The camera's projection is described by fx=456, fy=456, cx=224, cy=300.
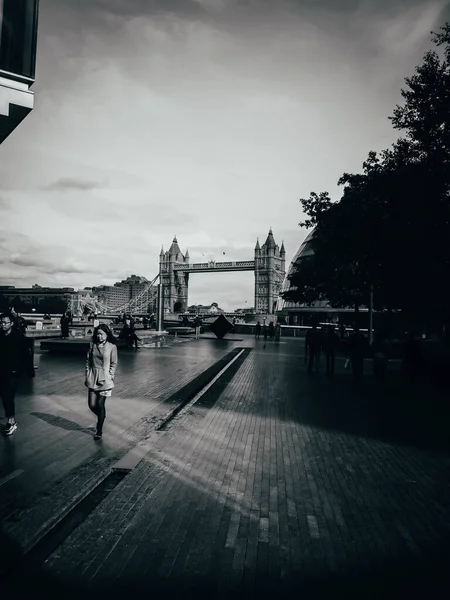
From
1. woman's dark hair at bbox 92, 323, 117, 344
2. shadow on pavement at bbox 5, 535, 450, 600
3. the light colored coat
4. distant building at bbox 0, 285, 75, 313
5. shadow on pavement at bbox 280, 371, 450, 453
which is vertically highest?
distant building at bbox 0, 285, 75, 313

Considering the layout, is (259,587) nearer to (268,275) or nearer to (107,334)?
(107,334)

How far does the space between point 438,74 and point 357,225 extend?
6.42m

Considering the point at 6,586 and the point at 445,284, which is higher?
the point at 445,284

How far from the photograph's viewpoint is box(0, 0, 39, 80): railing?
7.56m

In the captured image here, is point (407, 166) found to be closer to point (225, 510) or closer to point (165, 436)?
point (165, 436)

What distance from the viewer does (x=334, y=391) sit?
13.0 metres

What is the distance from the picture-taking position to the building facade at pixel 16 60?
296 inches

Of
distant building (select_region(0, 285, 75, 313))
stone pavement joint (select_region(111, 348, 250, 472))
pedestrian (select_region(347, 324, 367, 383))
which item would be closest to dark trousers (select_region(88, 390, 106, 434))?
stone pavement joint (select_region(111, 348, 250, 472))

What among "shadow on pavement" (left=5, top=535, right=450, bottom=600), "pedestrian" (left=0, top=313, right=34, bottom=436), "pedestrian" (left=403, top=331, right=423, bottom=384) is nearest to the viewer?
"shadow on pavement" (left=5, top=535, right=450, bottom=600)

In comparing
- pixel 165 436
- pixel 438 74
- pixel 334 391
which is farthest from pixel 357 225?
pixel 165 436

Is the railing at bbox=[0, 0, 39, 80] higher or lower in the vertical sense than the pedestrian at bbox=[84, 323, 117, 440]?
higher

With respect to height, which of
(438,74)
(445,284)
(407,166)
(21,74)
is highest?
(438,74)

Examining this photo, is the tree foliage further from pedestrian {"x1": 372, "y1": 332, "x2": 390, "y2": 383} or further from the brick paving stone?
the brick paving stone

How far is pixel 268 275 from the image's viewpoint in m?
134
